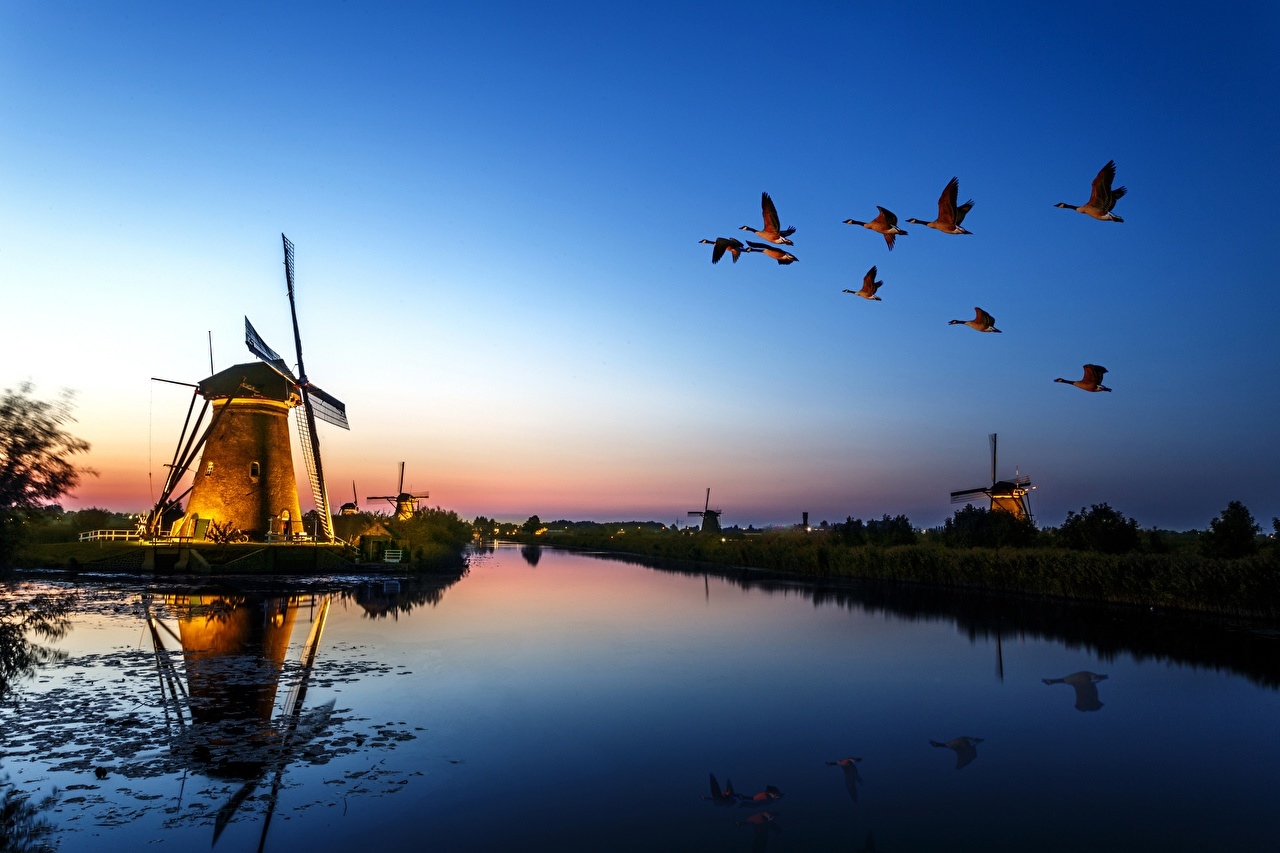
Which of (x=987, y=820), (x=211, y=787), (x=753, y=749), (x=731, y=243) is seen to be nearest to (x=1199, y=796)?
(x=987, y=820)

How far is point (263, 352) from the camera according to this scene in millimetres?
35281

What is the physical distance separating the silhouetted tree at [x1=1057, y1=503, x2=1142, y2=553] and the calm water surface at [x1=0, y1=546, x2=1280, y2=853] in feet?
28.7

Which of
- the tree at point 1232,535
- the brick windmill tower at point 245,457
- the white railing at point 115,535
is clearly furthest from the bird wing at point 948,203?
the white railing at point 115,535

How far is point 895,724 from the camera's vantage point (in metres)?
10.8

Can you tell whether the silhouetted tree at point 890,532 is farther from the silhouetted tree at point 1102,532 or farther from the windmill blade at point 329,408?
the windmill blade at point 329,408

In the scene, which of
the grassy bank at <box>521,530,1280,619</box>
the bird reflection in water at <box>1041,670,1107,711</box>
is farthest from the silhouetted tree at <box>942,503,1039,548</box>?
the bird reflection in water at <box>1041,670,1107,711</box>

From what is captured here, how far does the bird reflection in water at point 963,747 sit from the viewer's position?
9024 mm

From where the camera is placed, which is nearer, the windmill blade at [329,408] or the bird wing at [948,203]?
the bird wing at [948,203]

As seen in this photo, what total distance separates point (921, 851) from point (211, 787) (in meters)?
6.39

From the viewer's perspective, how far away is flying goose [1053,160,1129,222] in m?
6.86

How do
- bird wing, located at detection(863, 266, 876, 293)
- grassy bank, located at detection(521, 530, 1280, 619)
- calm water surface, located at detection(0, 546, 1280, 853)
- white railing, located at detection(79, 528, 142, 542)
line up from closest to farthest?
calm water surface, located at detection(0, 546, 1280, 853) < bird wing, located at detection(863, 266, 876, 293) < grassy bank, located at detection(521, 530, 1280, 619) < white railing, located at detection(79, 528, 142, 542)

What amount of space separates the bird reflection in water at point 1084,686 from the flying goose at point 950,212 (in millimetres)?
8810

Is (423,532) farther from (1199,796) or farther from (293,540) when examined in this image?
(1199,796)

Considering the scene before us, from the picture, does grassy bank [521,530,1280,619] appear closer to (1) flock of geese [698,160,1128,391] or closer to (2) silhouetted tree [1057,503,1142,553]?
(2) silhouetted tree [1057,503,1142,553]
